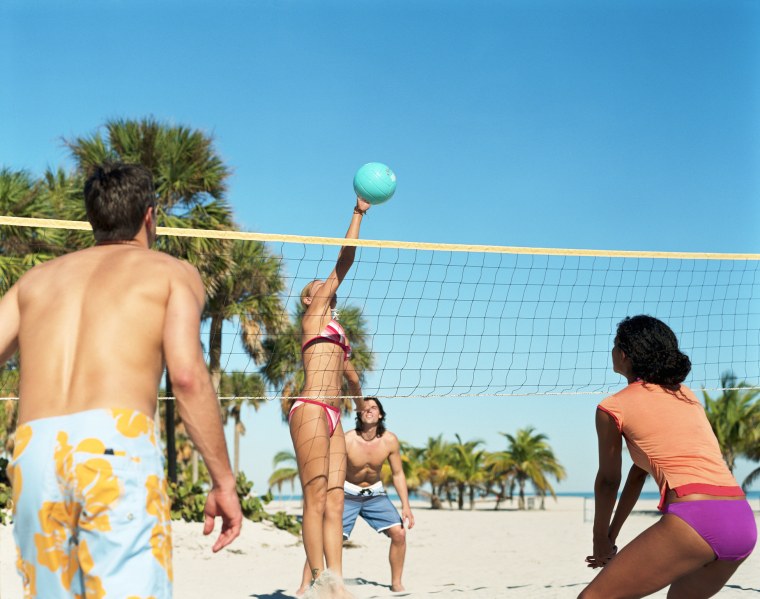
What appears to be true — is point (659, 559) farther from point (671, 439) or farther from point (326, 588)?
point (326, 588)

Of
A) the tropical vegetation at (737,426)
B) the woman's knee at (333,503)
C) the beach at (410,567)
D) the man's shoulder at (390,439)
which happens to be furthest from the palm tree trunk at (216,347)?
the tropical vegetation at (737,426)

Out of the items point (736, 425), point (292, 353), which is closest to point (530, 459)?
point (736, 425)

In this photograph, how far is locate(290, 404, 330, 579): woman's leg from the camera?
5680mm

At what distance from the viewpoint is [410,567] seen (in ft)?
35.2

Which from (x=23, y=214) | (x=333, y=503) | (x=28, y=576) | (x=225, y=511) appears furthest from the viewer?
(x=23, y=214)

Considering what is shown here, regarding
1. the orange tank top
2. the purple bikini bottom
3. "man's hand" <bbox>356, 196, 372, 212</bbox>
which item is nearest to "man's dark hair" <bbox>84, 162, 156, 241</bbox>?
the orange tank top

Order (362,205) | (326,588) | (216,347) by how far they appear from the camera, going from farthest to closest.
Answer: (216,347), (362,205), (326,588)

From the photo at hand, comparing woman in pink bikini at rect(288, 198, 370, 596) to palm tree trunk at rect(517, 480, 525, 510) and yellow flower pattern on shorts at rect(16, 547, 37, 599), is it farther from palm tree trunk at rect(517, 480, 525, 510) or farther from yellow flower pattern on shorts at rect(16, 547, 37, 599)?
palm tree trunk at rect(517, 480, 525, 510)

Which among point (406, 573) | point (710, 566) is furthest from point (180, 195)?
point (710, 566)

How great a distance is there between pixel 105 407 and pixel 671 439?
221cm

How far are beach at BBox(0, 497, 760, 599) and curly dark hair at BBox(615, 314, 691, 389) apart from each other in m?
3.57

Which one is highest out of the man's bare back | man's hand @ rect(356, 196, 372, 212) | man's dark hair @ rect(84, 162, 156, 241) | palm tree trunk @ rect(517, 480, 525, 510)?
man's hand @ rect(356, 196, 372, 212)

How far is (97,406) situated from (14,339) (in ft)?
1.51

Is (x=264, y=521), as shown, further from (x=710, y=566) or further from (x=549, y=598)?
(x=710, y=566)
